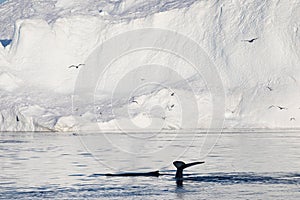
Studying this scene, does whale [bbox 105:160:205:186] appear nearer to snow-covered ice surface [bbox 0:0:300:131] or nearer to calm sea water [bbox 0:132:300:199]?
calm sea water [bbox 0:132:300:199]

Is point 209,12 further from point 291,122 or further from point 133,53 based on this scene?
point 291,122

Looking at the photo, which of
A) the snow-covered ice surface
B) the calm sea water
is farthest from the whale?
the snow-covered ice surface

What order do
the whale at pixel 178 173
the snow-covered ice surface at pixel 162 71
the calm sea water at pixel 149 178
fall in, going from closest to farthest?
the calm sea water at pixel 149 178 → the whale at pixel 178 173 → the snow-covered ice surface at pixel 162 71

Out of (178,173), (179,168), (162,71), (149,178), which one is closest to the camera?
(179,168)

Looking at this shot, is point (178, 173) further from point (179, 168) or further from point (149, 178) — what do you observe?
point (149, 178)

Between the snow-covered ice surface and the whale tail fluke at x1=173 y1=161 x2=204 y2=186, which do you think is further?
the snow-covered ice surface

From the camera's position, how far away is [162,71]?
9475cm

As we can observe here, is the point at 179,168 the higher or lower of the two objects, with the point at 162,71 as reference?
lower

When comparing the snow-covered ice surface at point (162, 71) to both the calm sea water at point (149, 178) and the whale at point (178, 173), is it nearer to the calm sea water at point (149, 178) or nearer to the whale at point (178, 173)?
the calm sea water at point (149, 178)

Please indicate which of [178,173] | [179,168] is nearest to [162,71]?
[178,173]

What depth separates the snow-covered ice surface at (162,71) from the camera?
82125 mm

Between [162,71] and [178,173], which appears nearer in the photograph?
[178,173]

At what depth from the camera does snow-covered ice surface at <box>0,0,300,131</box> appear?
8212 cm

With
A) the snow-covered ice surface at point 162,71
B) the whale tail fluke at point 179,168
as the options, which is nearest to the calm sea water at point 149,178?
the whale tail fluke at point 179,168
